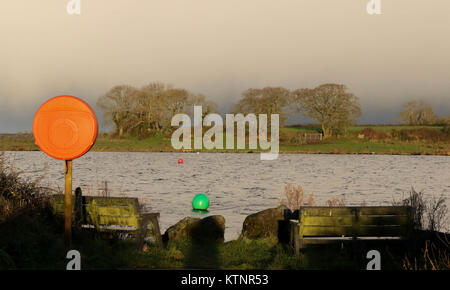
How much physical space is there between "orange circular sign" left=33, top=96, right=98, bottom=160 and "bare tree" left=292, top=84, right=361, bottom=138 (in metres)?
66.7

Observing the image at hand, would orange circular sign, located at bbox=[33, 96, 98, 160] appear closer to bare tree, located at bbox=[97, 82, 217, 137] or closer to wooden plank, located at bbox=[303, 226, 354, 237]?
wooden plank, located at bbox=[303, 226, 354, 237]

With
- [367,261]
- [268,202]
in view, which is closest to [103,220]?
[367,261]

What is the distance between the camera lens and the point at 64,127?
7.46 metres

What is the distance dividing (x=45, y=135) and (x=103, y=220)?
2927mm

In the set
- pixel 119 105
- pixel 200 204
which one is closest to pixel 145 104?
pixel 119 105

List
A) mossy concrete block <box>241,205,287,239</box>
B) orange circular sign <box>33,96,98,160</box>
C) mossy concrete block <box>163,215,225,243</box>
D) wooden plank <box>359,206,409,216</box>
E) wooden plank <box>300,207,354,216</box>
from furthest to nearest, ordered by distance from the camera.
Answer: mossy concrete block <box>163,215,225,243</box>
mossy concrete block <box>241,205,287,239</box>
wooden plank <box>359,206,409,216</box>
wooden plank <box>300,207,354,216</box>
orange circular sign <box>33,96,98,160</box>

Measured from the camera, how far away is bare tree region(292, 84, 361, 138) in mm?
72438

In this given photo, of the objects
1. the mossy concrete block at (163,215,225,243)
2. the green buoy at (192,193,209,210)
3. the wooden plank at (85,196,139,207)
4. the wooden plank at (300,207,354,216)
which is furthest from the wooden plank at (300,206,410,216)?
the green buoy at (192,193,209,210)

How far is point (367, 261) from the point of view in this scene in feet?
31.3

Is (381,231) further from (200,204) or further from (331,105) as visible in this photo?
(331,105)

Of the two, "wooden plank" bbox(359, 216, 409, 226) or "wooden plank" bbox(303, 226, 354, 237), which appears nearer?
"wooden plank" bbox(303, 226, 354, 237)

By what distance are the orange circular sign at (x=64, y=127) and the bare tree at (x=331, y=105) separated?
66.7m
